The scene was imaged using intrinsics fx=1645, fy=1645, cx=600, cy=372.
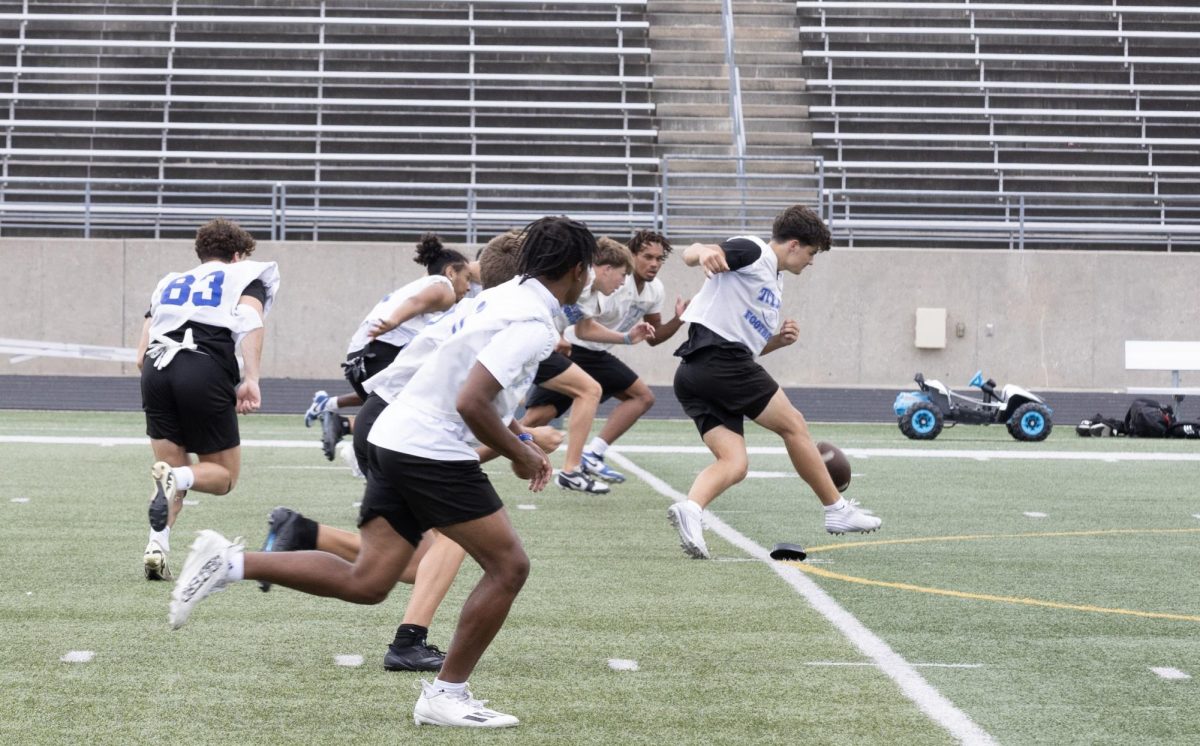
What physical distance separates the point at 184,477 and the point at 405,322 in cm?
202

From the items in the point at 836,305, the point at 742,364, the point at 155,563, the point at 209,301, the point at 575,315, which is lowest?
the point at 155,563

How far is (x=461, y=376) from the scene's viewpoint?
426 cm

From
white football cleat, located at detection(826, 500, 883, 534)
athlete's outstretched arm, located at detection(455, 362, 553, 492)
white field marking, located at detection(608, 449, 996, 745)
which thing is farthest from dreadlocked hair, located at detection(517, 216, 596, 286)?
white football cleat, located at detection(826, 500, 883, 534)

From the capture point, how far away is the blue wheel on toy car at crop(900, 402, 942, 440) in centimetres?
1548

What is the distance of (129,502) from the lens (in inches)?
375

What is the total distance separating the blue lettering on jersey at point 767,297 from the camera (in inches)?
295

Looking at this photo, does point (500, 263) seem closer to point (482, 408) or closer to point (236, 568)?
point (482, 408)

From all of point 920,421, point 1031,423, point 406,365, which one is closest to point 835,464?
point 406,365

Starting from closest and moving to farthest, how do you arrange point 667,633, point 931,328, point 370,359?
point 667,633
point 370,359
point 931,328

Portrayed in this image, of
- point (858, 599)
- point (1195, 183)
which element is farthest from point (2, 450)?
point (1195, 183)

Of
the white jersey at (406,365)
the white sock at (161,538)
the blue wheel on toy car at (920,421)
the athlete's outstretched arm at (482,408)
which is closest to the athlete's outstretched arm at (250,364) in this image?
the white sock at (161,538)

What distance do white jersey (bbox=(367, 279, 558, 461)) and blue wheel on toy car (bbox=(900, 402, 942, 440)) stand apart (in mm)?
11564

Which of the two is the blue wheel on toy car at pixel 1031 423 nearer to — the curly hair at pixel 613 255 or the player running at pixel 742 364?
the curly hair at pixel 613 255

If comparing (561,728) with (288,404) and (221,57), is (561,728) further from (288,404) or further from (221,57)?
(221,57)
